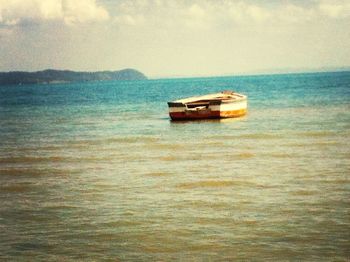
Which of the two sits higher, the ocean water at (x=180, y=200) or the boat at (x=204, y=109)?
the boat at (x=204, y=109)

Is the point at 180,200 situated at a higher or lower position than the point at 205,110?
lower

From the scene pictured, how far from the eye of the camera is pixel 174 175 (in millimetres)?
19406

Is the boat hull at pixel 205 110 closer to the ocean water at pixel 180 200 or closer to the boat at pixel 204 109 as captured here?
the boat at pixel 204 109

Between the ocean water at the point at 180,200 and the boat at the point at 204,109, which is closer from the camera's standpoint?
the ocean water at the point at 180,200

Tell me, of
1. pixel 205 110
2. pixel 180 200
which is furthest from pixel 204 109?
pixel 180 200

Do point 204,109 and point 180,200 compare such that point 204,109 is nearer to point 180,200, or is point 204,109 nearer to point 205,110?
point 205,110

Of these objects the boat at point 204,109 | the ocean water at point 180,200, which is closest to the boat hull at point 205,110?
the boat at point 204,109

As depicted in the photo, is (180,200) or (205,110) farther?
(205,110)

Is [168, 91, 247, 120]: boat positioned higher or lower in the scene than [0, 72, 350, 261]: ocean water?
higher

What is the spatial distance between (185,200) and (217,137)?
16.6 meters

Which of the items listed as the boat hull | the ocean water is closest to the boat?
the boat hull

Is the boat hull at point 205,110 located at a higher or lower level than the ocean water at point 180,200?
higher

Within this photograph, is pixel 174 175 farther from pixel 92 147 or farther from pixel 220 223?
pixel 92 147

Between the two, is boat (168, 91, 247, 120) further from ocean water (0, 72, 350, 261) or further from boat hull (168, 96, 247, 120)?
ocean water (0, 72, 350, 261)
